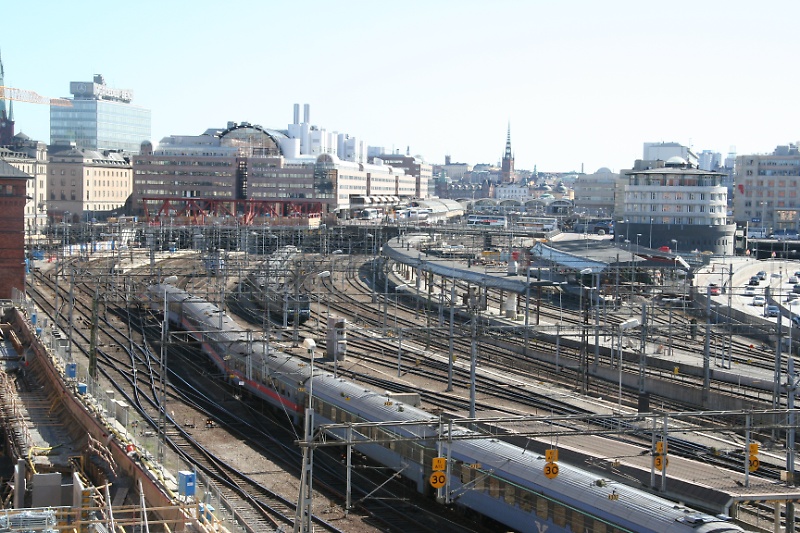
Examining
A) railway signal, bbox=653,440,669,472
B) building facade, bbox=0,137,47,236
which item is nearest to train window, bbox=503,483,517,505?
railway signal, bbox=653,440,669,472

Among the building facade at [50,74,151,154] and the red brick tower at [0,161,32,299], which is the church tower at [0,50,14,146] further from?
the red brick tower at [0,161,32,299]

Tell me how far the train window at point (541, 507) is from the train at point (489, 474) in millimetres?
15

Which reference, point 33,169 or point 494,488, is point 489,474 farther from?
point 33,169

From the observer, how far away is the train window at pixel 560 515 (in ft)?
52.1

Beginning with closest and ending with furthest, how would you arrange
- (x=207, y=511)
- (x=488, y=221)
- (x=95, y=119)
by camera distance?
(x=207, y=511)
(x=488, y=221)
(x=95, y=119)

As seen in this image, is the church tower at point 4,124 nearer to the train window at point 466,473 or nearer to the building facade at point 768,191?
the building facade at point 768,191

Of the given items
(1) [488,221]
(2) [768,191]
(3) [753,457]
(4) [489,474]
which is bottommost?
(4) [489,474]

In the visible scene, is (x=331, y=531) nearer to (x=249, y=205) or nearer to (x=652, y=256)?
(x=652, y=256)

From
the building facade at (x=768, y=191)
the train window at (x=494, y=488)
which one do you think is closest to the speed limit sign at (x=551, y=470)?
the train window at (x=494, y=488)

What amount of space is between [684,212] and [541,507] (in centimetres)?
5117

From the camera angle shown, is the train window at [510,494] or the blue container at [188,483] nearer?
the blue container at [188,483]

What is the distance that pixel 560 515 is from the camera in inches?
629

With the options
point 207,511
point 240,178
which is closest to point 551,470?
point 207,511

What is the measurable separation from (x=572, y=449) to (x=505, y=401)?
8.18 meters
